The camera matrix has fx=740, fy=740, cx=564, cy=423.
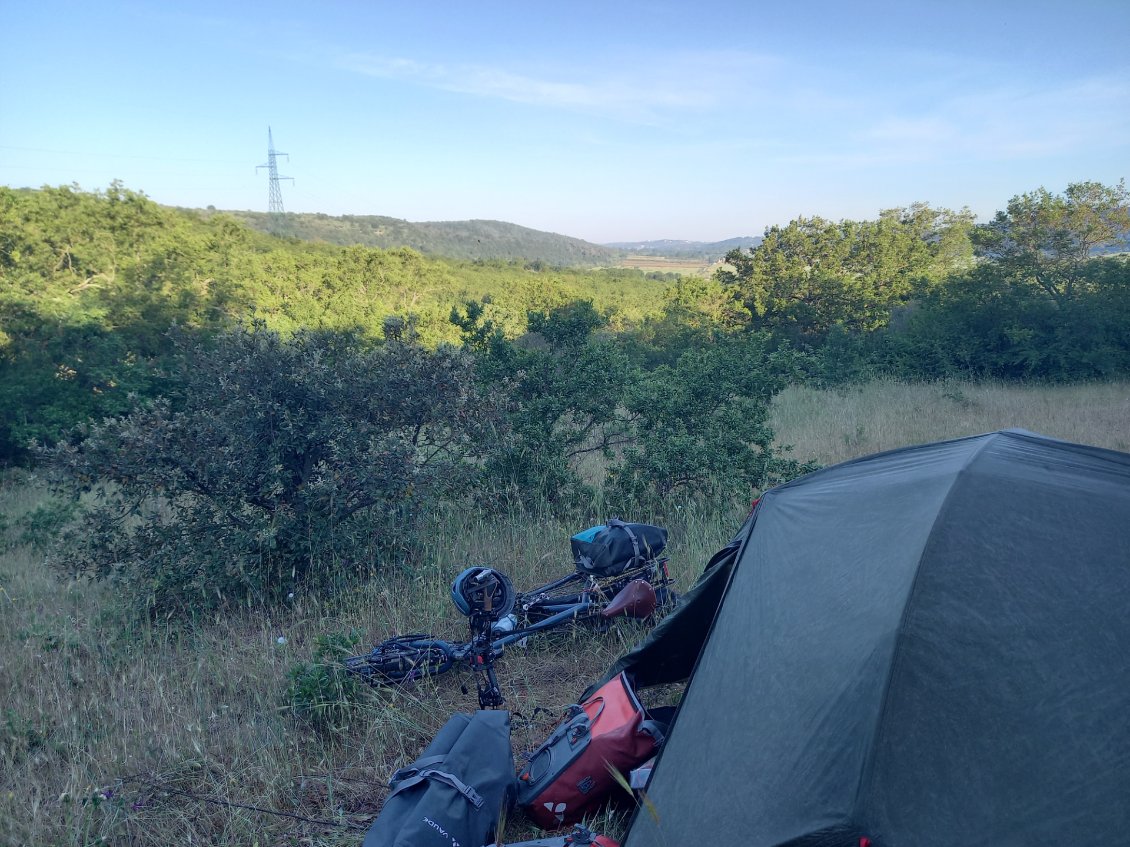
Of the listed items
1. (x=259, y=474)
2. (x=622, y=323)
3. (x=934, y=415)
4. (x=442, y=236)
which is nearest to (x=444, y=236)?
(x=442, y=236)

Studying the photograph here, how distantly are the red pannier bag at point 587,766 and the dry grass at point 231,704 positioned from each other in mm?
133

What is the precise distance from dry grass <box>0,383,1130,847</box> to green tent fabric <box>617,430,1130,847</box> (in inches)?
→ 36.3

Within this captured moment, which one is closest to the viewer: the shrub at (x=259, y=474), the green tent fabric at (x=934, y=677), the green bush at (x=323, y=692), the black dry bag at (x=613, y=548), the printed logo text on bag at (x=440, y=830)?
the green tent fabric at (x=934, y=677)

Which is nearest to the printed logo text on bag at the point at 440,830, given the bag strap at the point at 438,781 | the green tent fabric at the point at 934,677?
the bag strap at the point at 438,781

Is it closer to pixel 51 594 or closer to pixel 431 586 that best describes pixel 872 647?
pixel 431 586

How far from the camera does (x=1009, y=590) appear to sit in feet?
7.00

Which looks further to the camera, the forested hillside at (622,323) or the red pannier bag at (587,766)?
the forested hillside at (622,323)

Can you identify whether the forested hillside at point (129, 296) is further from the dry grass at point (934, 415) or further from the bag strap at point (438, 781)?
the bag strap at point (438, 781)

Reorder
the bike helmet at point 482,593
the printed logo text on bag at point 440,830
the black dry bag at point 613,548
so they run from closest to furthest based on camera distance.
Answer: the printed logo text on bag at point 440,830, the bike helmet at point 482,593, the black dry bag at point 613,548

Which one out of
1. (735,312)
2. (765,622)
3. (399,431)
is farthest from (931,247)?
(765,622)

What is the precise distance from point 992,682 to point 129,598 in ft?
17.3

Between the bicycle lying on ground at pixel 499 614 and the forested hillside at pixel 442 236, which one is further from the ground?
the forested hillside at pixel 442 236

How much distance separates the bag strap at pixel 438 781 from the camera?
269cm

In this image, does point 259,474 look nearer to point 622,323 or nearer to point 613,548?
point 613,548
